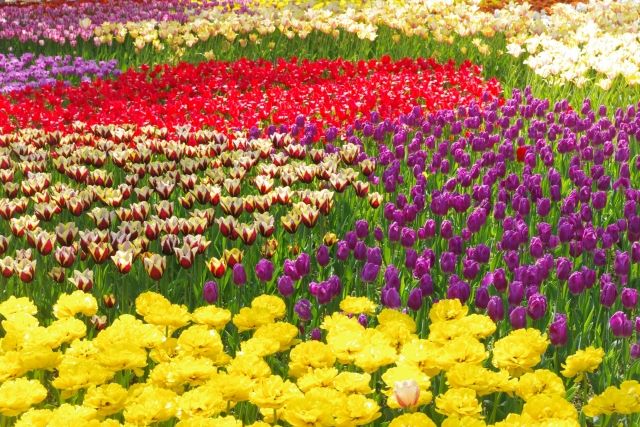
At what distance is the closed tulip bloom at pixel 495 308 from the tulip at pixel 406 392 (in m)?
1.04

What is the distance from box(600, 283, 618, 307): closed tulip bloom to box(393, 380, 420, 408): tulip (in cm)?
153

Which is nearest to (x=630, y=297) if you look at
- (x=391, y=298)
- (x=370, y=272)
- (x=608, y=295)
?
(x=608, y=295)

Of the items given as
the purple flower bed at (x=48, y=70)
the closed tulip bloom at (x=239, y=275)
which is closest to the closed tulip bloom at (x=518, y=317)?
the closed tulip bloom at (x=239, y=275)

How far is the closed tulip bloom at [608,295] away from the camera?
367cm

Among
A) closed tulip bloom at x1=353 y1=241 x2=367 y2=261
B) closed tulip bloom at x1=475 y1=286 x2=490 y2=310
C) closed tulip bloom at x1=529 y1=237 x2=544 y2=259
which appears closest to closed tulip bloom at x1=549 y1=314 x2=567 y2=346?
closed tulip bloom at x1=475 y1=286 x2=490 y2=310

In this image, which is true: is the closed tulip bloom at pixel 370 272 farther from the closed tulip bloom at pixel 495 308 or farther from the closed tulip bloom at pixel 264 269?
the closed tulip bloom at pixel 495 308

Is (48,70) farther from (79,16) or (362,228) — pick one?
(362,228)

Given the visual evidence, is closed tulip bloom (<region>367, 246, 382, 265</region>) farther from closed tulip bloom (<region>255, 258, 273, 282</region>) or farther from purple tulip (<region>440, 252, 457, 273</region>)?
closed tulip bloom (<region>255, 258, 273, 282</region>)

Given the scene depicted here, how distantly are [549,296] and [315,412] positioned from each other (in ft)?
7.22

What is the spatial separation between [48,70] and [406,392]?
9439mm

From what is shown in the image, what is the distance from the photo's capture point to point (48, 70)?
10828mm

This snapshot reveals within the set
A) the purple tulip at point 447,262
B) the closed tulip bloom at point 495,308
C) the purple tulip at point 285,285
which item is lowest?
the purple tulip at point 285,285

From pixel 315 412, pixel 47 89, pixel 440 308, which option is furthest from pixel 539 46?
pixel 315 412

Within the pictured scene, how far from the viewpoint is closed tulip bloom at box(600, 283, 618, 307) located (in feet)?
12.0
